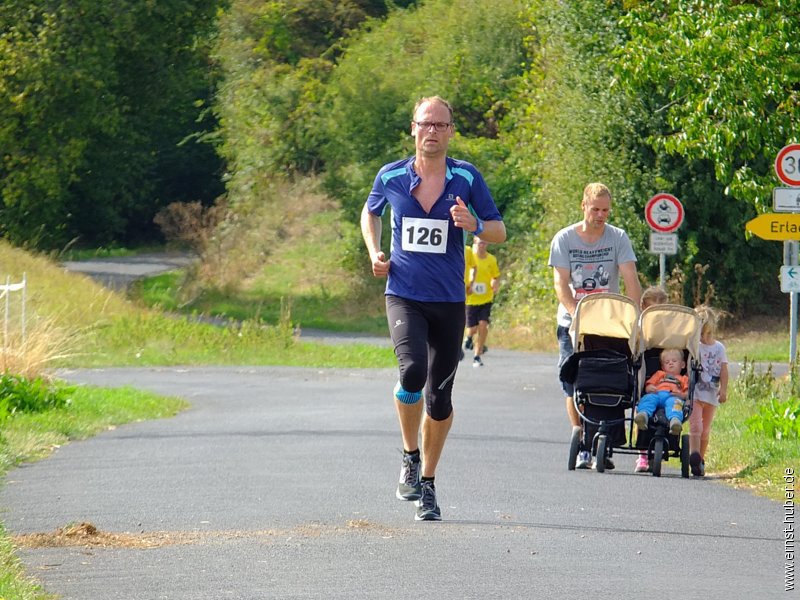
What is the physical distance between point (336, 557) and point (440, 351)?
180cm

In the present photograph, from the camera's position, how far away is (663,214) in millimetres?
23562

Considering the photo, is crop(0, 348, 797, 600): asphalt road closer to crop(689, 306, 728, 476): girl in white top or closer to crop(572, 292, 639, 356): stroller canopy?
crop(689, 306, 728, 476): girl in white top

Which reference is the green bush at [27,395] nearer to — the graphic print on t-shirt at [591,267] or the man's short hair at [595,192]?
the graphic print on t-shirt at [591,267]

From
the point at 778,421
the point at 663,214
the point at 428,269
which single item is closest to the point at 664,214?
the point at 663,214

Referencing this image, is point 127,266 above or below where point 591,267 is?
below

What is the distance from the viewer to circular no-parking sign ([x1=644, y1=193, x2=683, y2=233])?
23.5 metres

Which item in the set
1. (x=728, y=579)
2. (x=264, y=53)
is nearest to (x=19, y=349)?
(x=728, y=579)

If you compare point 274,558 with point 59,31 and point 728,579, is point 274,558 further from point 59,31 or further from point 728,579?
point 59,31

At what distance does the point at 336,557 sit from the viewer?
7469 millimetres

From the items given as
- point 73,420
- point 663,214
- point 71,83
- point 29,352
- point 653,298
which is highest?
point 71,83

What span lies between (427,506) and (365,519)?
1.13 feet

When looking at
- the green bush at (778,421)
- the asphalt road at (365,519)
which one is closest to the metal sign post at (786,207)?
the green bush at (778,421)

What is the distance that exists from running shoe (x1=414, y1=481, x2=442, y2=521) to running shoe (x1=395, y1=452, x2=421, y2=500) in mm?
83

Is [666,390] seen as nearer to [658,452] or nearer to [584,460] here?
[658,452]
